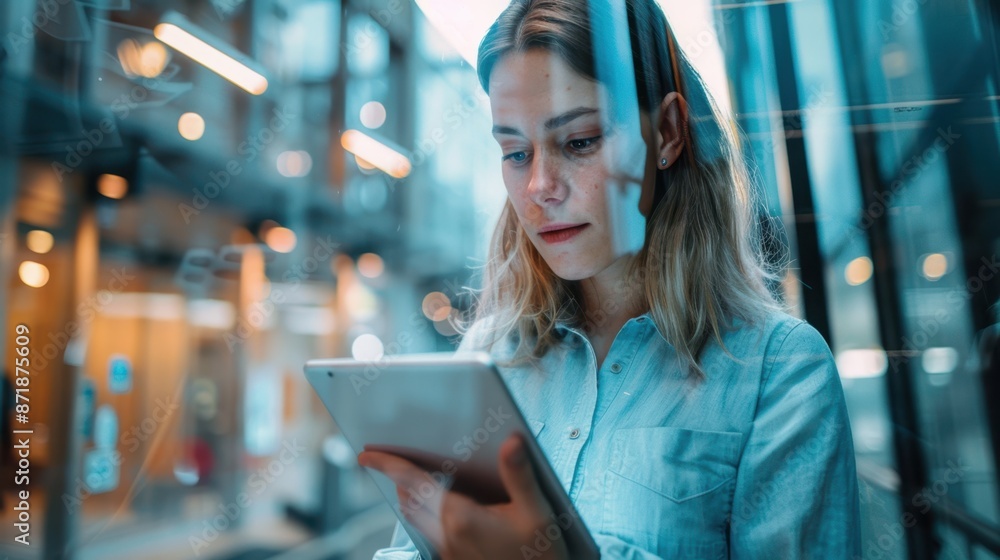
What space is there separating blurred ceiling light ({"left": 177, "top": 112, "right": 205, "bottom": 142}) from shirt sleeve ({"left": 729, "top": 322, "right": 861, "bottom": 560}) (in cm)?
275

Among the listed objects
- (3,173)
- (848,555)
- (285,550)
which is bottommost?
(285,550)

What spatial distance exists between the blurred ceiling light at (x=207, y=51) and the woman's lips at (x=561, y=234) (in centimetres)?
206

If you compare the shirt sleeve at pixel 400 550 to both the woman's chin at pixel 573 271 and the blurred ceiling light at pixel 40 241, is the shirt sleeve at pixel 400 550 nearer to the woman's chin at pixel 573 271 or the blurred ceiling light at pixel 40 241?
the woman's chin at pixel 573 271

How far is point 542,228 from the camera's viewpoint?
800 mm

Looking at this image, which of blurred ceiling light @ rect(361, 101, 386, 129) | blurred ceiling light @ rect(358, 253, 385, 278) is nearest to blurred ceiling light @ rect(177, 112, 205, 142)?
blurred ceiling light @ rect(361, 101, 386, 129)

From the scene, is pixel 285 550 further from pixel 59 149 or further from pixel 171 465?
pixel 59 149

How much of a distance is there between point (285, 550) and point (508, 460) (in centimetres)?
362

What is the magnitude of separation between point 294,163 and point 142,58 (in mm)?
1464

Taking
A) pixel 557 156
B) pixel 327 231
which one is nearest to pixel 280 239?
pixel 327 231

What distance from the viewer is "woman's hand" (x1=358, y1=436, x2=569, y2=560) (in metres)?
0.58

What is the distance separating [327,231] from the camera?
13.0 feet

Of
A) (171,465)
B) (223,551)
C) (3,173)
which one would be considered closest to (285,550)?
(223,551)

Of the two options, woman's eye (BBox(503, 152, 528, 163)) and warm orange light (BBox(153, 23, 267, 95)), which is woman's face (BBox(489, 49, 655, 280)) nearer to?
woman's eye (BBox(503, 152, 528, 163))

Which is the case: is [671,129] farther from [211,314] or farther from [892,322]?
[211,314]
